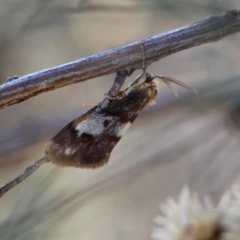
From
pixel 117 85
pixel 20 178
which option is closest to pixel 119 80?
pixel 117 85

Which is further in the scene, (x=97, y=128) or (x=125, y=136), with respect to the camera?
(x=125, y=136)

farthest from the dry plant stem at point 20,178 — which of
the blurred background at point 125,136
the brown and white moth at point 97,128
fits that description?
the blurred background at point 125,136

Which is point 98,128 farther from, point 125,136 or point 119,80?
point 125,136

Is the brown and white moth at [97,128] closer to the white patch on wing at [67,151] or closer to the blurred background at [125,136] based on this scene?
the white patch on wing at [67,151]

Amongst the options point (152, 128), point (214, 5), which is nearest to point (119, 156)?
point (152, 128)

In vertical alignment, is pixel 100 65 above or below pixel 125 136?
below
